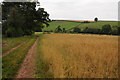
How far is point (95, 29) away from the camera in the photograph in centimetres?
8081

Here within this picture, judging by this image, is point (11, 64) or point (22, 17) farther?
point (22, 17)

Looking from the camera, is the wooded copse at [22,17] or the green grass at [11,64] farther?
the wooded copse at [22,17]

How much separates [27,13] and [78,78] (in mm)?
38511

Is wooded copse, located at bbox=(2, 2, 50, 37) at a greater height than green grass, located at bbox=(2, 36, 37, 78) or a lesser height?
greater

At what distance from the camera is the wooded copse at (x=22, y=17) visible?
108ft

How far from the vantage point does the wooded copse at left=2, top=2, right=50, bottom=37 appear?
33.0 meters

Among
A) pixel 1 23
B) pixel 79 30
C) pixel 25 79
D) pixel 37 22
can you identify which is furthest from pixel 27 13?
pixel 79 30

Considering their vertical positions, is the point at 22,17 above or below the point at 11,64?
above

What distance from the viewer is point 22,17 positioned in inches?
1387

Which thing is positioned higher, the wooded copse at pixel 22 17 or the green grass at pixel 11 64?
the wooded copse at pixel 22 17

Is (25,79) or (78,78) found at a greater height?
(78,78)

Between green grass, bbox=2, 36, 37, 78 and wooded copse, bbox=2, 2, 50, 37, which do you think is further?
wooded copse, bbox=2, 2, 50, 37

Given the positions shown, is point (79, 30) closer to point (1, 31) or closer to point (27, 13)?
point (27, 13)

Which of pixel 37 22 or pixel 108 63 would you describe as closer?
pixel 108 63
